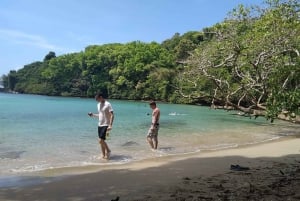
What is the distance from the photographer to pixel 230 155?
14086 millimetres

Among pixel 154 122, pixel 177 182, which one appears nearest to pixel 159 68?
pixel 154 122

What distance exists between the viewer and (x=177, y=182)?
9203 millimetres

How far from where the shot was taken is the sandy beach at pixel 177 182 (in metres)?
7.72

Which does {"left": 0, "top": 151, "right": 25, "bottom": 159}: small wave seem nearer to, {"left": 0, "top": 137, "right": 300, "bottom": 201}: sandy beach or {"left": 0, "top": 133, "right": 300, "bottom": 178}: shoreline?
{"left": 0, "top": 133, "right": 300, "bottom": 178}: shoreline

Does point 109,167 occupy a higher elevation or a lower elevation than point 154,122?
lower

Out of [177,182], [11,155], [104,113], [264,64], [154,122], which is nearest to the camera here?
[177,182]

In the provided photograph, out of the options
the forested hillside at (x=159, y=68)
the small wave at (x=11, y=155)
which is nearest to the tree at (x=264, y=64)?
the forested hillside at (x=159, y=68)

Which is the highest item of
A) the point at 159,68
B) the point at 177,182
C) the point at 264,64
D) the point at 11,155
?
the point at 159,68

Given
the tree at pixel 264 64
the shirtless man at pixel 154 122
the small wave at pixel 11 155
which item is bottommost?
the small wave at pixel 11 155

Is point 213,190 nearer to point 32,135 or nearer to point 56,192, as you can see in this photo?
point 56,192

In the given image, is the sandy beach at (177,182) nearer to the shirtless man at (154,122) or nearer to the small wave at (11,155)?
the shirtless man at (154,122)

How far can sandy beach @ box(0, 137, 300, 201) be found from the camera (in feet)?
25.3

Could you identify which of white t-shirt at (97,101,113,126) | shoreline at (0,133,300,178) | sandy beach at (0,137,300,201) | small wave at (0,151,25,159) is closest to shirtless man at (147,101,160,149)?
shoreline at (0,133,300,178)

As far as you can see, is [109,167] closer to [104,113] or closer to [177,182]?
[104,113]
